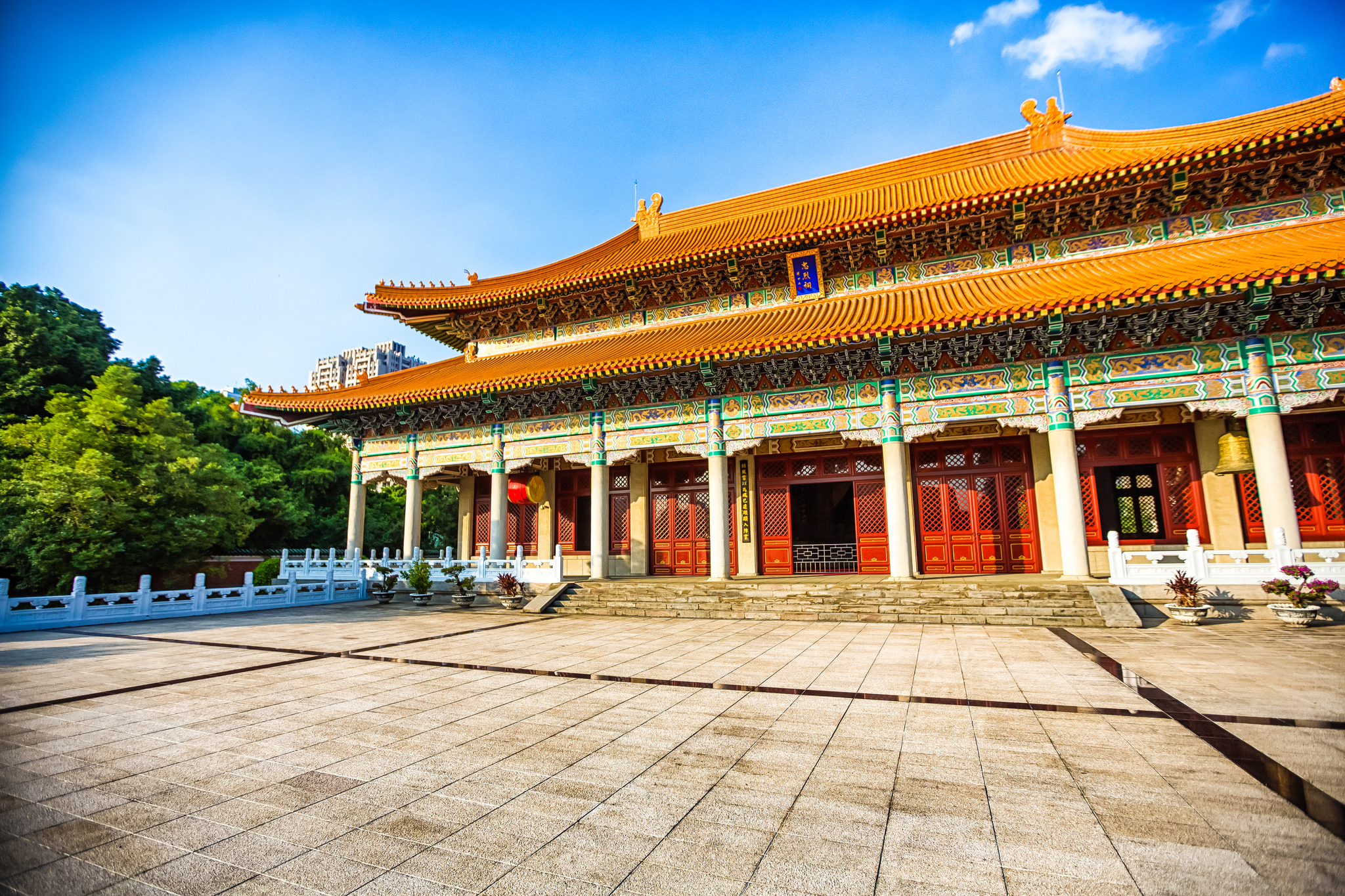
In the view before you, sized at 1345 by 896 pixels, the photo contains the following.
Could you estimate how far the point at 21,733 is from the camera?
13.8ft

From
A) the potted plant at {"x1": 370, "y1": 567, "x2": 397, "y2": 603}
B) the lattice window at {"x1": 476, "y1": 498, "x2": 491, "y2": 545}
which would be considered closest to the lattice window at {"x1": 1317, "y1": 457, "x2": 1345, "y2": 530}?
the lattice window at {"x1": 476, "y1": 498, "x2": 491, "y2": 545}

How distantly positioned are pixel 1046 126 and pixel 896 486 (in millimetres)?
9896

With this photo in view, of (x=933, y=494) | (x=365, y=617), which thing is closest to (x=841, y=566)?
(x=933, y=494)

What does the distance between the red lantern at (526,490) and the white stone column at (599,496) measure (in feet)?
7.59

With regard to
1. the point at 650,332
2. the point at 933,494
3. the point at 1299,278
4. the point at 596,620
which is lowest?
the point at 596,620

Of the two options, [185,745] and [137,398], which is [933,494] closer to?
[185,745]

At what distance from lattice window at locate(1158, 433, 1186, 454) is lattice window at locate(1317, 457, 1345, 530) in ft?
6.23

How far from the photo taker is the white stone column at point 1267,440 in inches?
362

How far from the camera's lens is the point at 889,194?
1452 cm

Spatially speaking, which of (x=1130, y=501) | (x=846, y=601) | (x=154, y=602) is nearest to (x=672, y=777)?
(x=846, y=601)

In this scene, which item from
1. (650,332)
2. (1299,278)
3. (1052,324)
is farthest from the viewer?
(650,332)

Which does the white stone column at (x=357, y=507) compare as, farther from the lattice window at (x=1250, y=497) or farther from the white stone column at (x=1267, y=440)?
the lattice window at (x=1250, y=497)

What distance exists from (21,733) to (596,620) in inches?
287

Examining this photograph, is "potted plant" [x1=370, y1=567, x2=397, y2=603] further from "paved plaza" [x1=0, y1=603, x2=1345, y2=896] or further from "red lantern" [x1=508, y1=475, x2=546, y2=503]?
"paved plaza" [x1=0, y1=603, x2=1345, y2=896]
